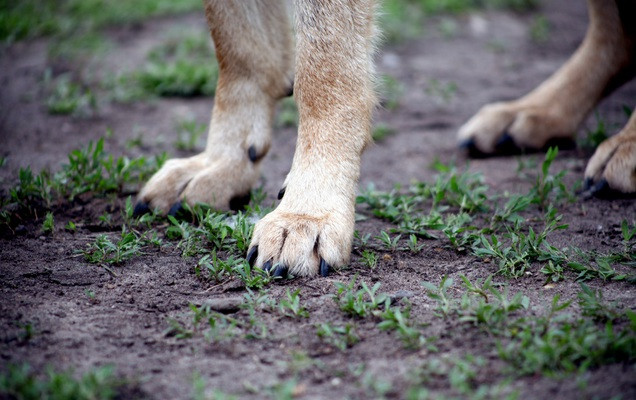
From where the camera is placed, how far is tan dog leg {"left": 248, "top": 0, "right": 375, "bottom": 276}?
7.97ft

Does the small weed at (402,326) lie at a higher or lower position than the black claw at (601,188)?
lower

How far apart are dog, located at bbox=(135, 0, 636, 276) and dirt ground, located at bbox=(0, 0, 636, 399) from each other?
160mm

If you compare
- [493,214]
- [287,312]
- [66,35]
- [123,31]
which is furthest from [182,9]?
[287,312]

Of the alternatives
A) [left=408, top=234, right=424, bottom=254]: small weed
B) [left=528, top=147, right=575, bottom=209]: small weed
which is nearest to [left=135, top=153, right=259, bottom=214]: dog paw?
[left=408, top=234, right=424, bottom=254]: small weed

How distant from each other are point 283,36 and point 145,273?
4.93ft

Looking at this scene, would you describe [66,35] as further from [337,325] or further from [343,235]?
[337,325]

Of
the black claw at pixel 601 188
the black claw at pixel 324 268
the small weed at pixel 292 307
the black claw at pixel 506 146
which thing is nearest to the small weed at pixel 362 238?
the black claw at pixel 324 268

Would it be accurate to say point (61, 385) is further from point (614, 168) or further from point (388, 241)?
point (614, 168)

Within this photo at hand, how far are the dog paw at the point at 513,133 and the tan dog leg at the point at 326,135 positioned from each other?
1288mm

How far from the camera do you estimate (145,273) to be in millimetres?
2465

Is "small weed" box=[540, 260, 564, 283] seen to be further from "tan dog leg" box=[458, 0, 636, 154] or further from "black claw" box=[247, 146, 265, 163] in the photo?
"tan dog leg" box=[458, 0, 636, 154]

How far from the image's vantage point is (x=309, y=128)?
2711 millimetres

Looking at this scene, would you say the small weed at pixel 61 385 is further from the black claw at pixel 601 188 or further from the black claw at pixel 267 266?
the black claw at pixel 601 188

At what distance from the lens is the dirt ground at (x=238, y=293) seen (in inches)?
71.6
